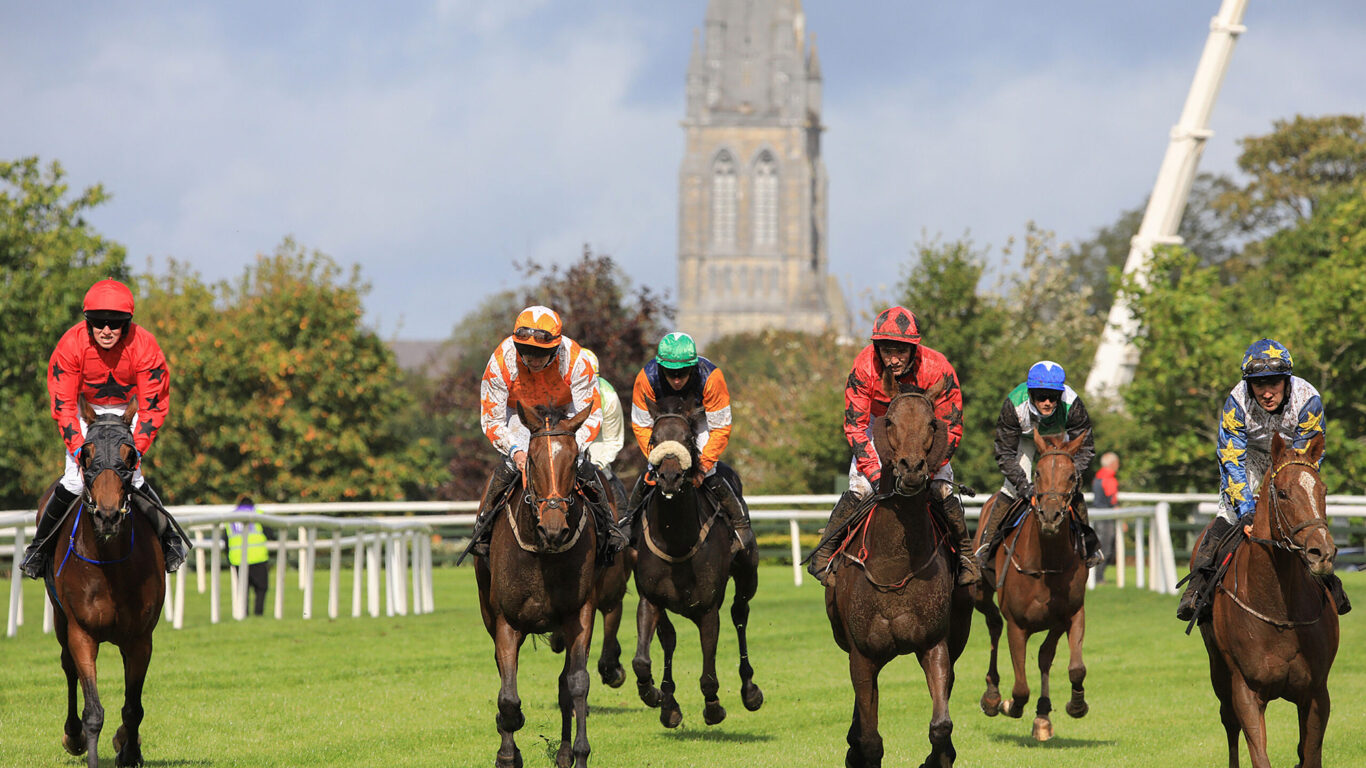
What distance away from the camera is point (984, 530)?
11.7 metres

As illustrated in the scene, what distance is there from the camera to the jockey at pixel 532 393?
870 cm

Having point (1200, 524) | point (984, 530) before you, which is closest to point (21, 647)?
point (984, 530)

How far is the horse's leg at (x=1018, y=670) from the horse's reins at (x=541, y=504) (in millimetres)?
3506

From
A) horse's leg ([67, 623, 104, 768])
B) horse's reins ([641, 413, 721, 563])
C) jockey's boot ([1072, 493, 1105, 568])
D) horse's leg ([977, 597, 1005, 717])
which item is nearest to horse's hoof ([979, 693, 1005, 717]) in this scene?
horse's leg ([977, 597, 1005, 717])

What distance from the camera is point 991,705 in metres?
11.2

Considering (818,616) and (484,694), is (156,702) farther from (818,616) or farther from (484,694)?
(818,616)

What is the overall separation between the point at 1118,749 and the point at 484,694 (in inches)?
180

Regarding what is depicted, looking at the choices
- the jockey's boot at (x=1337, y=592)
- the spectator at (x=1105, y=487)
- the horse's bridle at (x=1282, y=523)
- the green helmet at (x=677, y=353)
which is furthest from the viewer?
the spectator at (x=1105, y=487)

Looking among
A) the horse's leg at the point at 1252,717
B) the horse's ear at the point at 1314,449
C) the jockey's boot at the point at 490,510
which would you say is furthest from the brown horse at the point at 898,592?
the jockey's boot at the point at 490,510

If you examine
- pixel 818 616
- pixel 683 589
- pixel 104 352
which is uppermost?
pixel 104 352

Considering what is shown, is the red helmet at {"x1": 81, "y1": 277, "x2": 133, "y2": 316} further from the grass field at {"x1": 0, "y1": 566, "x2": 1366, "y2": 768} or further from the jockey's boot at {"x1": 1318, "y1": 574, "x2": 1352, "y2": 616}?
the jockey's boot at {"x1": 1318, "y1": 574, "x2": 1352, "y2": 616}

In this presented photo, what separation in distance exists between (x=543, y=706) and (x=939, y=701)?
14.5ft

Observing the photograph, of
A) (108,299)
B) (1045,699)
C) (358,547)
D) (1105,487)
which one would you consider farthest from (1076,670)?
(1105,487)

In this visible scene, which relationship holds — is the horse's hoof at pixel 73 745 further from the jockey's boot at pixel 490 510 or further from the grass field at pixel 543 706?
the jockey's boot at pixel 490 510
